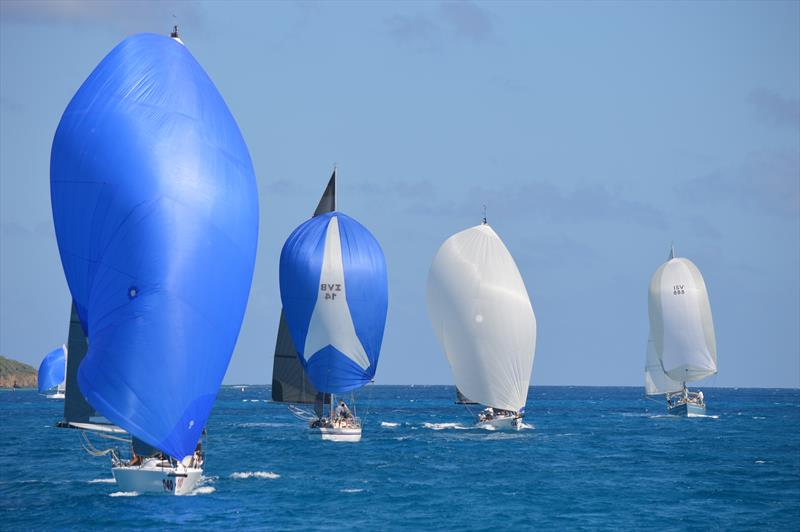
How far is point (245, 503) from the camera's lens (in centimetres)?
4022

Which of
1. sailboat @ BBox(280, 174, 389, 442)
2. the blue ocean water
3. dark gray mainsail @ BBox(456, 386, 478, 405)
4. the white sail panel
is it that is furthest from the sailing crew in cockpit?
dark gray mainsail @ BBox(456, 386, 478, 405)

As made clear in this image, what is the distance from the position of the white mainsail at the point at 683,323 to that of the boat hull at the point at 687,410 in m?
3.14

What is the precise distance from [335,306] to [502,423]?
630 inches

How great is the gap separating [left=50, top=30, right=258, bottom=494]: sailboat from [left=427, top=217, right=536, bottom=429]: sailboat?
3503 centimetres

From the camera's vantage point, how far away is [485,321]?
7056cm

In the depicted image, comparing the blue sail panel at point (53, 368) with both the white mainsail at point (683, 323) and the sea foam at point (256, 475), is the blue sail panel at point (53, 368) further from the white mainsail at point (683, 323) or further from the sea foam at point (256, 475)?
the sea foam at point (256, 475)

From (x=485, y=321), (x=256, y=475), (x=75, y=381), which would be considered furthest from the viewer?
(x=485, y=321)

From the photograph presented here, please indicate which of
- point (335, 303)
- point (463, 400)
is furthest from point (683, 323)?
point (335, 303)

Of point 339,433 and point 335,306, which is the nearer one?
point 335,306

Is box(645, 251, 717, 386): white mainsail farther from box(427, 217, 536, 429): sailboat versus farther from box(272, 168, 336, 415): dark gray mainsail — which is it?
box(272, 168, 336, 415): dark gray mainsail

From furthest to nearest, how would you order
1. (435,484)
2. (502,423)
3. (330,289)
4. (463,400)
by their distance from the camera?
1. (502,423)
2. (463,400)
3. (330,289)
4. (435,484)

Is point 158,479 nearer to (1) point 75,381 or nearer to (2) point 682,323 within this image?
(1) point 75,381

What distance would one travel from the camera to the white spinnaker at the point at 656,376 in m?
105

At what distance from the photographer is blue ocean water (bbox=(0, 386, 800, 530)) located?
124 ft
